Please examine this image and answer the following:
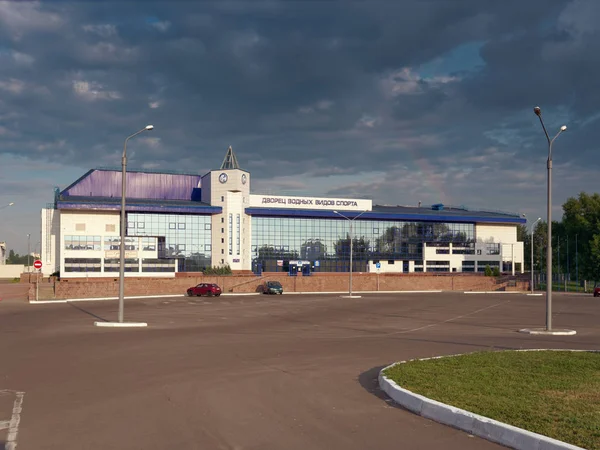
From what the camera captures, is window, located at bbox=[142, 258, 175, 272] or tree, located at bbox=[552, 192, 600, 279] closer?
window, located at bbox=[142, 258, 175, 272]

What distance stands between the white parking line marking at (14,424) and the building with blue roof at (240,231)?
6955 centimetres

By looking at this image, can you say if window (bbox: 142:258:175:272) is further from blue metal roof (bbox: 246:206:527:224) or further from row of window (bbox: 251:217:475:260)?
blue metal roof (bbox: 246:206:527:224)

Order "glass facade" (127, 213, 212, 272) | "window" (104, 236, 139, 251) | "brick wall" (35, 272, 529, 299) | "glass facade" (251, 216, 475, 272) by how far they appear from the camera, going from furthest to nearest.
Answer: "glass facade" (251, 216, 475, 272) → "glass facade" (127, 213, 212, 272) → "window" (104, 236, 139, 251) → "brick wall" (35, 272, 529, 299)

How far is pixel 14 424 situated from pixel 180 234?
7998 cm

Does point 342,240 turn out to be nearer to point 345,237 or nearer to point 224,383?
point 345,237

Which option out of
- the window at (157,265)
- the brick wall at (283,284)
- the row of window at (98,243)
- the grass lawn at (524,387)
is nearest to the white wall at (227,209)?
the window at (157,265)

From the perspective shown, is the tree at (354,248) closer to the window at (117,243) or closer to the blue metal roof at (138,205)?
the blue metal roof at (138,205)

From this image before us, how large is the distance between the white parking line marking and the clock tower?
2985 inches

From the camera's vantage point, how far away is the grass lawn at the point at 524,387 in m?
8.23

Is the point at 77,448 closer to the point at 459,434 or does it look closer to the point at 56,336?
the point at 459,434

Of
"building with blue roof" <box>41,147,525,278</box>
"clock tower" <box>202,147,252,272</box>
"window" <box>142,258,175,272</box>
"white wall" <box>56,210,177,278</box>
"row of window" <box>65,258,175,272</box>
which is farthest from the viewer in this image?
"clock tower" <box>202,147,252,272</box>

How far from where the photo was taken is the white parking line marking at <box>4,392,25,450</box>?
8078mm

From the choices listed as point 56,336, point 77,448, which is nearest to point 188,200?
point 56,336

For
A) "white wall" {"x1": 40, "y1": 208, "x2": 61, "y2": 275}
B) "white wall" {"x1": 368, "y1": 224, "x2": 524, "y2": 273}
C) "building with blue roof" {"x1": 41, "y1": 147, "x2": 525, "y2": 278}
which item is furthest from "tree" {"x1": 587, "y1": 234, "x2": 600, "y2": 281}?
"white wall" {"x1": 40, "y1": 208, "x2": 61, "y2": 275}
